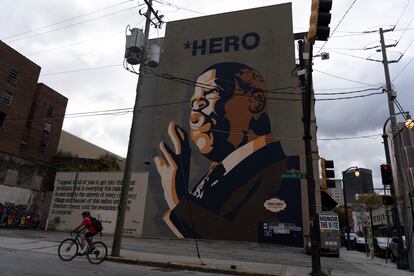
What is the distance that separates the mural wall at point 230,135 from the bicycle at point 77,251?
15.5m

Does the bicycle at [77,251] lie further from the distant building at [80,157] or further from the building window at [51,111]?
the building window at [51,111]

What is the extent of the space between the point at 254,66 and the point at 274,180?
33.7ft

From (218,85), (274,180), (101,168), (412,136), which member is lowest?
(274,180)

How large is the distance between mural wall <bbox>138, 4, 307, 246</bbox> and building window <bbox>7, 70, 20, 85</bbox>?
1889cm

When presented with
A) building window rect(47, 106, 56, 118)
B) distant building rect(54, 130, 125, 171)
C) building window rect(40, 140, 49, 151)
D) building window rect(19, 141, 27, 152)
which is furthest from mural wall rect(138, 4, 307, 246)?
building window rect(47, 106, 56, 118)

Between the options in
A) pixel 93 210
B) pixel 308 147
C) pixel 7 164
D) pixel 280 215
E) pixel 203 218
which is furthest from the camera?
pixel 7 164

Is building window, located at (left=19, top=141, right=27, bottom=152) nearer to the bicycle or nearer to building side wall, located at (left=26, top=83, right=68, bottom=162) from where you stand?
building side wall, located at (left=26, top=83, right=68, bottom=162)

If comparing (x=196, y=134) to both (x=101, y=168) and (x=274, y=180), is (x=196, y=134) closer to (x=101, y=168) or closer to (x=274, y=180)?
(x=274, y=180)

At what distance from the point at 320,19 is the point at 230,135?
23.1 meters

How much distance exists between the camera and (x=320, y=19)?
24.9 feet

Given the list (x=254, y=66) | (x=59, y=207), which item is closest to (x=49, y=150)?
(x=59, y=207)

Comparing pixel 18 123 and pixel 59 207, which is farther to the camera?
pixel 18 123

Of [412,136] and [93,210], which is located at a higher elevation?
[412,136]

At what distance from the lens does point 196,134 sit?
104ft
